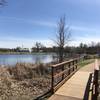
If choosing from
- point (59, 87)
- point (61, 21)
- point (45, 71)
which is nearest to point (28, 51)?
point (61, 21)

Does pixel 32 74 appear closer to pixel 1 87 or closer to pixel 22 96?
pixel 1 87

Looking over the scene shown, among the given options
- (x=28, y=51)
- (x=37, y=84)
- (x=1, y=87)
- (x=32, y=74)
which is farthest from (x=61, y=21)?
(x=28, y=51)

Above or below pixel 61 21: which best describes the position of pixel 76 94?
below

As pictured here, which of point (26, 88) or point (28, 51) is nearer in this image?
point (26, 88)

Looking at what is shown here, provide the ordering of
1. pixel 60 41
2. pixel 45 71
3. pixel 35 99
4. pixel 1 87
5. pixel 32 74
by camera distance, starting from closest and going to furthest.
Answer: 1. pixel 35 99
2. pixel 1 87
3. pixel 32 74
4. pixel 45 71
5. pixel 60 41

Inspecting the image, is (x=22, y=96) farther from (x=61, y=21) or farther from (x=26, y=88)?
(x=61, y=21)

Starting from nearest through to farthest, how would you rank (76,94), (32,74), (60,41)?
(76,94) < (32,74) < (60,41)

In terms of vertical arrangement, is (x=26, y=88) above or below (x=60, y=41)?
below

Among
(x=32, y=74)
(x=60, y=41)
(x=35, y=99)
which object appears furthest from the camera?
(x=60, y=41)

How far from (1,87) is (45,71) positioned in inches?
240

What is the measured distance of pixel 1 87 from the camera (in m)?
7.18

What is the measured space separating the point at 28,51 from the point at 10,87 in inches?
3441

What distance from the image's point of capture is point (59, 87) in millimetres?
7348

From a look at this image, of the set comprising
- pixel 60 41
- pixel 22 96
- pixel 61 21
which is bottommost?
pixel 22 96
